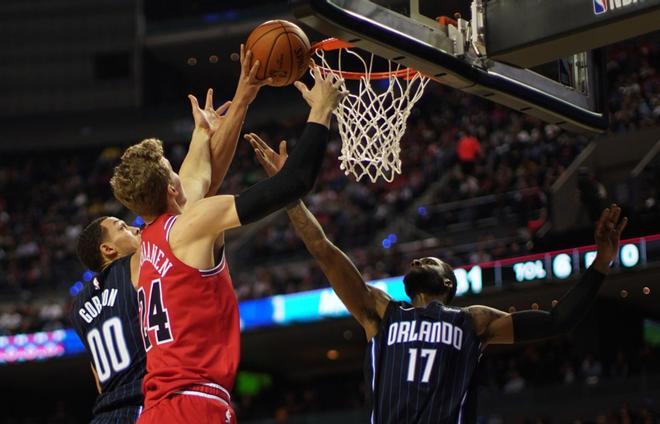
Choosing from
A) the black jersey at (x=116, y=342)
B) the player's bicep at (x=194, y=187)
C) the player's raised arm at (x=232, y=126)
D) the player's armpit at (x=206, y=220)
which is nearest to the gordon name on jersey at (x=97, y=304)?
the black jersey at (x=116, y=342)

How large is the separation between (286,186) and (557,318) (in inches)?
56.9

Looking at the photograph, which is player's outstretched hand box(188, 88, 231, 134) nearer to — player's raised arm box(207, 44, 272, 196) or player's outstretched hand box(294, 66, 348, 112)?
player's raised arm box(207, 44, 272, 196)

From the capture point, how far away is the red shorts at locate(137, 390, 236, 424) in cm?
397

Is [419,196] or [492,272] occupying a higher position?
[419,196]

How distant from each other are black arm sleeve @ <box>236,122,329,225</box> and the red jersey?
0.33 m

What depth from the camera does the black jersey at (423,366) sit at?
181 inches

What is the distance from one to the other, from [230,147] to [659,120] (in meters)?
12.6

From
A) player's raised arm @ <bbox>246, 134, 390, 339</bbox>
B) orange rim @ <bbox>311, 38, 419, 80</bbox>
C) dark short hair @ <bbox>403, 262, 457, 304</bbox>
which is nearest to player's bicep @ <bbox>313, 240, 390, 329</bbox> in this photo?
player's raised arm @ <bbox>246, 134, 390, 339</bbox>

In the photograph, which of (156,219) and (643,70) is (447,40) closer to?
(156,219)

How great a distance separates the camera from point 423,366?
4.64 m

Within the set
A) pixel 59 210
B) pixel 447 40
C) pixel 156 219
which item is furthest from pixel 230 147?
pixel 59 210

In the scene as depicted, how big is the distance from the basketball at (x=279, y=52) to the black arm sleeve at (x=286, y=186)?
1253mm

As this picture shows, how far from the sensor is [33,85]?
1177 inches

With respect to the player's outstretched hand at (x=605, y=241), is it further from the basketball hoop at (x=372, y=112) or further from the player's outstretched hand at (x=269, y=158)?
the basketball hoop at (x=372, y=112)
